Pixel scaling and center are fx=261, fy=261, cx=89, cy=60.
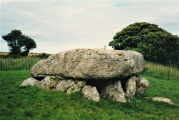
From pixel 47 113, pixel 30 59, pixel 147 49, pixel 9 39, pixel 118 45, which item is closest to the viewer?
pixel 47 113

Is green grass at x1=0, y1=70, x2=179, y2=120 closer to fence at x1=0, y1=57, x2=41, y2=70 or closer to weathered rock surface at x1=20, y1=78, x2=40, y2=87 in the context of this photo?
weathered rock surface at x1=20, y1=78, x2=40, y2=87

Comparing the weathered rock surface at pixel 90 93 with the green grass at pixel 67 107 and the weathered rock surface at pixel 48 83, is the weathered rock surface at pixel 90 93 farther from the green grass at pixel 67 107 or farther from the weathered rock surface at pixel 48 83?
the weathered rock surface at pixel 48 83

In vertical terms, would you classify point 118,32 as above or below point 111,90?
above

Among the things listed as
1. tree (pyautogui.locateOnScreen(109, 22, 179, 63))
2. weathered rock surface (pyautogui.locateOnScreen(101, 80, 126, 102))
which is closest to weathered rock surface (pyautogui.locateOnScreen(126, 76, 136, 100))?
weathered rock surface (pyautogui.locateOnScreen(101, 80, 126, 102))

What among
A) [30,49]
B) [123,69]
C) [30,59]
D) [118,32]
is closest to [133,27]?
[118,32]

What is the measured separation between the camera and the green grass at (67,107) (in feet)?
44.2

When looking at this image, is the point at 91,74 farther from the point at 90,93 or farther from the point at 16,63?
the point at 16,63

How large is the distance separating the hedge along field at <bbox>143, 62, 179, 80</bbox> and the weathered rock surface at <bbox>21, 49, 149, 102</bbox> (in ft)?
51.3

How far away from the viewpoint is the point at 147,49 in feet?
134

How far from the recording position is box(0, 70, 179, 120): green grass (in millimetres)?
13469

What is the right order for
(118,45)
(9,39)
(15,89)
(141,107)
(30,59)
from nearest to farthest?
(141,107), (15,89), (30,59), (118,45), (9,39)

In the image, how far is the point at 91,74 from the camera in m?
16.9

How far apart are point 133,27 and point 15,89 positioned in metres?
38.7

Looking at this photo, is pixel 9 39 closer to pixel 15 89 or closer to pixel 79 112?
pixel 15 89
